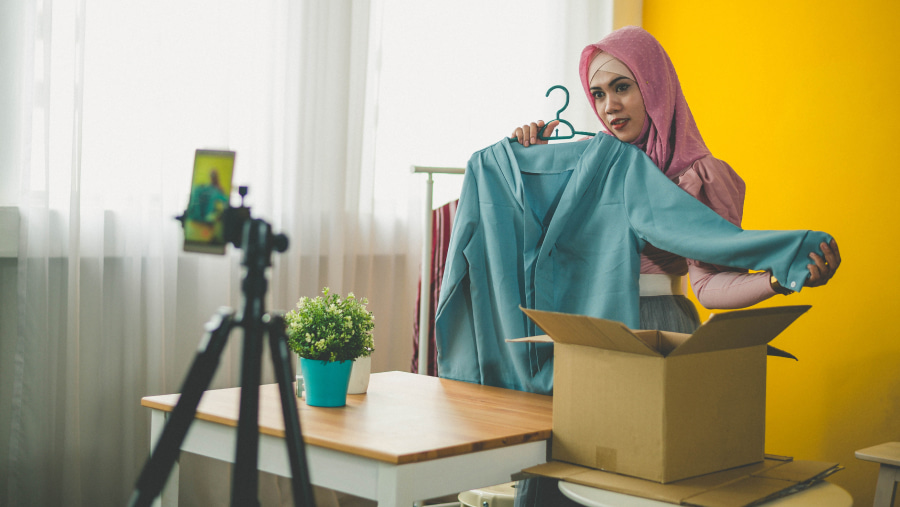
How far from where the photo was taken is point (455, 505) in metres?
2.37

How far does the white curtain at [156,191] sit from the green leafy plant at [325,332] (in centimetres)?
91

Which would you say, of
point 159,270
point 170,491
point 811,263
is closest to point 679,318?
point 811,263

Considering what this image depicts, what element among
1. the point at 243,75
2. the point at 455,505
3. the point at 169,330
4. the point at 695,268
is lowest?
the point at 455,505

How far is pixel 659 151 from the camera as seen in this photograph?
5.62 feet

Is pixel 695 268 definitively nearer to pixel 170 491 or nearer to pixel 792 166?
pixel 170 491

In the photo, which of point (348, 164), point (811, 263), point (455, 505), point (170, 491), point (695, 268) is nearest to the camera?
point (811, 263)

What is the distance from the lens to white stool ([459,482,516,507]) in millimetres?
2215

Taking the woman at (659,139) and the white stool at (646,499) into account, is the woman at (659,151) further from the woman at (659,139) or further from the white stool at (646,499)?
the white stool at (646,499)

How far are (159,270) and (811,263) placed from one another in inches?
65.3

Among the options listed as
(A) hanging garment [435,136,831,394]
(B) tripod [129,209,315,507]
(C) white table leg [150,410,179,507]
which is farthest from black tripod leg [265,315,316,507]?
(A) hanging garment [435,136,831,394]

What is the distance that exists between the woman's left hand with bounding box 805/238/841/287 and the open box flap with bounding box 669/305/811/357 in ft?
0.16

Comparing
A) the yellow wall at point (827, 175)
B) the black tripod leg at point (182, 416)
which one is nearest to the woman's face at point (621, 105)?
the black tripod leg at point (182, 416)

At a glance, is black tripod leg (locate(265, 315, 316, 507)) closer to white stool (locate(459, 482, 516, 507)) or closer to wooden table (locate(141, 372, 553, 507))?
wooden table (locate(141, 372, 553, 507))

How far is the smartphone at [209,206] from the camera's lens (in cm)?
73
